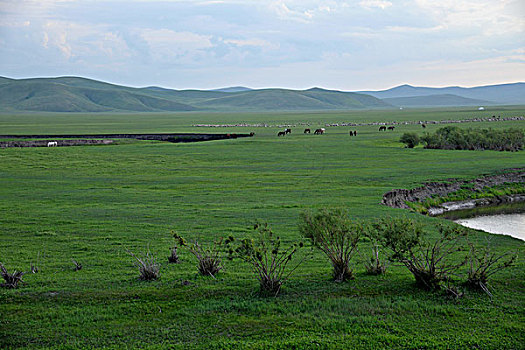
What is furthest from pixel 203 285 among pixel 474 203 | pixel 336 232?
pixel 474 203

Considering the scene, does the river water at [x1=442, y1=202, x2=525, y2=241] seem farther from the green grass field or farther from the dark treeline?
the dark treeline

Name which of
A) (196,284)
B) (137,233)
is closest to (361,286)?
(196,284)

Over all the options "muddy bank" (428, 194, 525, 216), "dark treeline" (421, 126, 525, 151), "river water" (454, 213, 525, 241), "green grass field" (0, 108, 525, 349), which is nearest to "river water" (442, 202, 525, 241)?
"river water" (454, 213, 525, 241)

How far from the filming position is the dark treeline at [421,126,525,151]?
2410 inches

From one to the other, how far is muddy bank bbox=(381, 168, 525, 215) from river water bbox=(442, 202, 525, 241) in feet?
2.95

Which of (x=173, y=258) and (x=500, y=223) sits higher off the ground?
(x=173, y=258)

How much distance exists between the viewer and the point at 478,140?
62.6 m

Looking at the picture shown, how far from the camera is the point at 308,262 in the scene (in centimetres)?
1666

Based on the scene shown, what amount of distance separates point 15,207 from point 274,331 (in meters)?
21.2

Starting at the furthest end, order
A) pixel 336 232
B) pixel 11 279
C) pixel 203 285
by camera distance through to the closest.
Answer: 1. pixel 336 232
2. pixel 203 285
3. pixel 11 279

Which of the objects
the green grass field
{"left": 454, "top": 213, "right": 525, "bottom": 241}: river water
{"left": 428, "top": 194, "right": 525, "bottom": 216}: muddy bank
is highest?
the green grass field

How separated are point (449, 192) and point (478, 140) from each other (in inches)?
1225

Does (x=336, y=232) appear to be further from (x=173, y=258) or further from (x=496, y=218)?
(x=496, y=218)

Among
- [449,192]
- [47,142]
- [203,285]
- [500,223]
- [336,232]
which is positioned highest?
[47,142]
